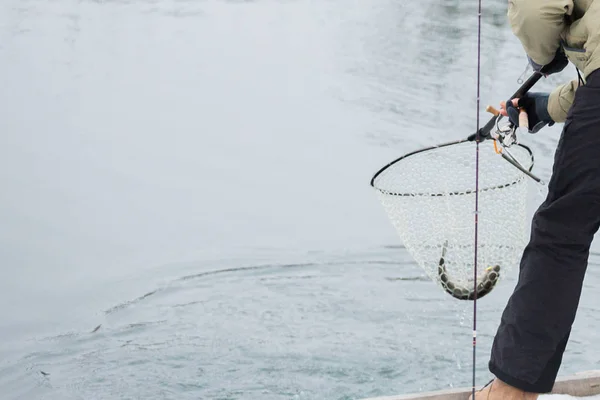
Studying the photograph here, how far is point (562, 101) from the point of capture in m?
A: 2.82

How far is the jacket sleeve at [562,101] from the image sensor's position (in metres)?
2.80

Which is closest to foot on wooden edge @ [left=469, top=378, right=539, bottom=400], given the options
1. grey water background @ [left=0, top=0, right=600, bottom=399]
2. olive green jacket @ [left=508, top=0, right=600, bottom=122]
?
olive green jacket @ [left=508, top=0, right=600, bottom=122]

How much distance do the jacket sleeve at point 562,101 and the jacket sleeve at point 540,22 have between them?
17cm

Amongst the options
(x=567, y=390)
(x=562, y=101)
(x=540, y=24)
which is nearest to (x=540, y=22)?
(x=540, y=24)

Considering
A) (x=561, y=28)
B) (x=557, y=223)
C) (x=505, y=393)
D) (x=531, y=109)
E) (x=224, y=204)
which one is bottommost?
(x=224, y=204)

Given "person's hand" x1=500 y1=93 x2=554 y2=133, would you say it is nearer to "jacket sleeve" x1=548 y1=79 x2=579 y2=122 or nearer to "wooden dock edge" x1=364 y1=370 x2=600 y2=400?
"jacket sleeve" x1=548 y1=79 x2=579 y2=122

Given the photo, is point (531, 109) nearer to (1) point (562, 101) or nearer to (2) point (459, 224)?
(1) point (562, 101)

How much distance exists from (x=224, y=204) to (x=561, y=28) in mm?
4494

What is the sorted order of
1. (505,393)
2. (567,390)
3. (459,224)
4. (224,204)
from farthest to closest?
(224,204)
(459,224)
(567,390)
(505,393)

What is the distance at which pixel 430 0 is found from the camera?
47.3 feet

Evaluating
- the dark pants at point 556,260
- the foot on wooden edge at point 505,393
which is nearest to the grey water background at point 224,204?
the foot on wooden edge at point 505,393

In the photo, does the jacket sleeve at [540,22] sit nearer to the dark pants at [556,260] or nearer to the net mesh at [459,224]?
the dark pants at [556,260]

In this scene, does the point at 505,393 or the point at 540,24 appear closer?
the point at 540,24

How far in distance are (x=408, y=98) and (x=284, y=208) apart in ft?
10.8
